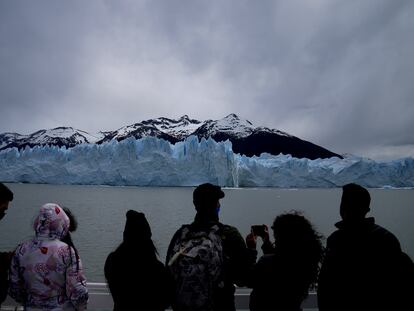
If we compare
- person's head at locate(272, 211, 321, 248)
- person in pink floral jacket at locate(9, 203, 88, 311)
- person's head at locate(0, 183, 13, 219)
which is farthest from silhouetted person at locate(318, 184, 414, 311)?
person's head at locate(0, 183, 13, 219)

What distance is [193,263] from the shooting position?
6.43 feet

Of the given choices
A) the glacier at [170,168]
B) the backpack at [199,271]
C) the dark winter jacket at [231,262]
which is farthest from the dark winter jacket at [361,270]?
the glacier at [170,168]

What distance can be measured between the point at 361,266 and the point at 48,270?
5.03ft

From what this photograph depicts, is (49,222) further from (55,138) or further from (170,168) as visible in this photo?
(55,138)

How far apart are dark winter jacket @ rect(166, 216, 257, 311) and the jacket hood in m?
0.71

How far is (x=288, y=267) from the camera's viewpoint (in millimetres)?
1867

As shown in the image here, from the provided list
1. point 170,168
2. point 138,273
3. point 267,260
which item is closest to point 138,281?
point 138,273

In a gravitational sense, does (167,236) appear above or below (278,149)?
below

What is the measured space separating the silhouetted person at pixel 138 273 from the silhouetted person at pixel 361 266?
32.0 inches

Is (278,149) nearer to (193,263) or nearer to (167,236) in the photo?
(167,236)

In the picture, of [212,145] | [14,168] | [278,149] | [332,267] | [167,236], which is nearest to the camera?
[332,267]

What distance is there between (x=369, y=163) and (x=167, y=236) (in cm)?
4558

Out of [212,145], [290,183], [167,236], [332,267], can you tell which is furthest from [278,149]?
[332,267]

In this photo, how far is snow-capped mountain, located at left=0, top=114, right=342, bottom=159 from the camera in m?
140
